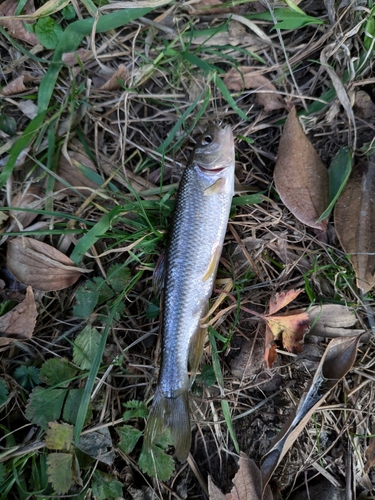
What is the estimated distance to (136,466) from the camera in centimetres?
270

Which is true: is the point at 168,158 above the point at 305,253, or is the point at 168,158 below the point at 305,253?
above

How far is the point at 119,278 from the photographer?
2732 mm

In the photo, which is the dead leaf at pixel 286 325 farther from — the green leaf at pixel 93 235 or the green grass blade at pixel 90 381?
the green leaf at pixel 93 235

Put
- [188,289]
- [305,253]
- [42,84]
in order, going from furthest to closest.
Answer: [42,84] → [305,253] → [188,289]

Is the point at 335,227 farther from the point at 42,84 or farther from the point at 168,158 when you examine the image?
the point at 42,84

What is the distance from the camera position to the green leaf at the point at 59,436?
2.59 metres

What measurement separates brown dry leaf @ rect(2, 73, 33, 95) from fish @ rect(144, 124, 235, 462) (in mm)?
1383

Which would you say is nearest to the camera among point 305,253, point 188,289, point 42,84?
point 188,289

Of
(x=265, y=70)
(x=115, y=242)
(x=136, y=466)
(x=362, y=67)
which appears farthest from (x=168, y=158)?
(x=136, y=466)

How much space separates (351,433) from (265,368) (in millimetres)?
672

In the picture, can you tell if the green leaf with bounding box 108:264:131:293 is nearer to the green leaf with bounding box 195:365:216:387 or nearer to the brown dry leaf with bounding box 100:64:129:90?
the green leaf with bounding box 195:365:216:387

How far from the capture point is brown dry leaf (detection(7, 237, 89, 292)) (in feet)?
9.16

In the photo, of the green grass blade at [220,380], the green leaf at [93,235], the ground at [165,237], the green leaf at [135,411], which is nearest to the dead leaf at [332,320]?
the ground at [165,237]

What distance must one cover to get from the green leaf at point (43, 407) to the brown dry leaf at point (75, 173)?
4.44 feet
